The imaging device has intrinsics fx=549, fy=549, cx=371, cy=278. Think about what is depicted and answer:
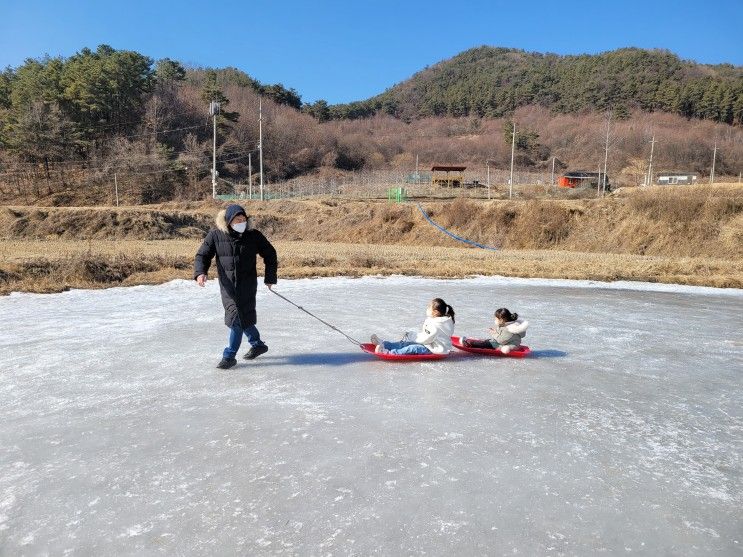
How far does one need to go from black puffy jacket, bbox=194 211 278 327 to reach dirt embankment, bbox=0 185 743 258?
22265 millimetres

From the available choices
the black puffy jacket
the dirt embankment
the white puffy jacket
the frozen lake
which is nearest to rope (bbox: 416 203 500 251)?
the dirt embankment

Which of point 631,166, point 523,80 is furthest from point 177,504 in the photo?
point 523,80

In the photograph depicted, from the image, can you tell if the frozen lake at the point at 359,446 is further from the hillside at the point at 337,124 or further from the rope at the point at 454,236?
the hillside at the point at 337,124

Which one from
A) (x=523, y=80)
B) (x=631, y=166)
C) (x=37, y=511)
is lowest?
(x=37, y=511)

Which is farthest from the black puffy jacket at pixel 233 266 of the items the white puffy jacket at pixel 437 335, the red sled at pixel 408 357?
the white puffy jacket at pixel 437 335

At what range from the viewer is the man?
5199 millimetres

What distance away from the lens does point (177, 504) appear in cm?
286

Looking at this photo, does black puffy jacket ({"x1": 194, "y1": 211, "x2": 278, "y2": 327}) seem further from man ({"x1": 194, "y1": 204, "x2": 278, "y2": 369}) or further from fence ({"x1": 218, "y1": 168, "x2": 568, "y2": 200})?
fence ({"x1": 218, "y1": 168, "x2": 568, "y2": 200})

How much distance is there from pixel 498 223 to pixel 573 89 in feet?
364

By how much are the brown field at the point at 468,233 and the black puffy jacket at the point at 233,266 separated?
8.45 meters

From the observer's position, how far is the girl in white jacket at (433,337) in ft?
18.5

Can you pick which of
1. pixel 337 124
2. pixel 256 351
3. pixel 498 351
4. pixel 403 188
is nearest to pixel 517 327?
pixel 498 351

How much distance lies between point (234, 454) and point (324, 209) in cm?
3119

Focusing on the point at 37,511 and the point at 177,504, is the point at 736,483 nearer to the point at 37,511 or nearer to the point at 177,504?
the point at 177,504
